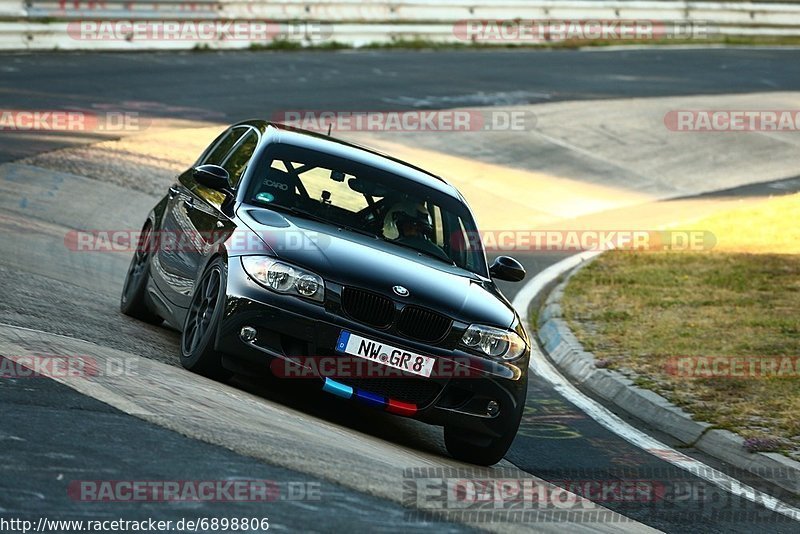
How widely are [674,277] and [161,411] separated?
9279mm

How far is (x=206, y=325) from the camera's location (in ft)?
26.1

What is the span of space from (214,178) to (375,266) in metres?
1.48

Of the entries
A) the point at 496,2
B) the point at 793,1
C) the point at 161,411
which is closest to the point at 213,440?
the point at 161,411

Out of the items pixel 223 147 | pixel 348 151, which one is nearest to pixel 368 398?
pixel 348 151

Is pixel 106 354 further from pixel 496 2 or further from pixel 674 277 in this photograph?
pixel 496 2

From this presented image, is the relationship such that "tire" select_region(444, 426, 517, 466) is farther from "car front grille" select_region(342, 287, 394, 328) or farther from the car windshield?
the car windshield

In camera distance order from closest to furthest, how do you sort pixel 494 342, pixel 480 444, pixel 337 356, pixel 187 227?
pixel 337 356 < pixel 494 342 < pixel 480 444 < pixel 187 227

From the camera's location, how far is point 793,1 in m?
39.6

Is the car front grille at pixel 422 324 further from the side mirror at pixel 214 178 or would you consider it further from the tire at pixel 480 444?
the side mirror at pixel 214 178

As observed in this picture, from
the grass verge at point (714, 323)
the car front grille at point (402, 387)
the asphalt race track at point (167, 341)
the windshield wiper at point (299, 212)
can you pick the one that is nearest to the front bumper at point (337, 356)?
the car front grille at point (402, 387)

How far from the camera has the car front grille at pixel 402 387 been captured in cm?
750

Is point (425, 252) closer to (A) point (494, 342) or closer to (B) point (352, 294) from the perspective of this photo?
(A) point (494, 342)

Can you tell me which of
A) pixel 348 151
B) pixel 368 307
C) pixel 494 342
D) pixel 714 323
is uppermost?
pixel 348 151

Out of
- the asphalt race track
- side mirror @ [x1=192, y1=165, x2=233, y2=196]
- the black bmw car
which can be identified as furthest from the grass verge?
side mirror @ [x1=192, y1=165, x2=233, y2=196]
